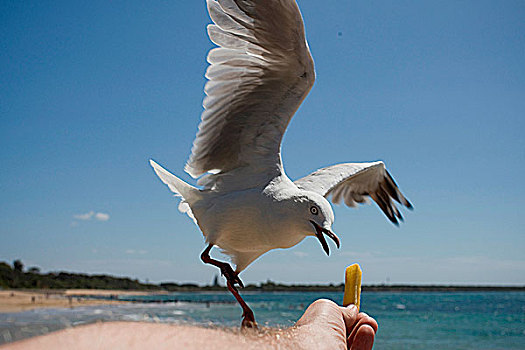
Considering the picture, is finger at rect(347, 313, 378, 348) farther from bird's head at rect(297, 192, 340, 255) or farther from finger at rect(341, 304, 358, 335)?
bird's head at rect(297, 192, 340, 255)

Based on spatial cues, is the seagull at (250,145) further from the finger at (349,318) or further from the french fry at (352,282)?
the finger at (349,318)

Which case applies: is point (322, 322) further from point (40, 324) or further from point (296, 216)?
point (296, 216)

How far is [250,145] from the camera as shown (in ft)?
10.3

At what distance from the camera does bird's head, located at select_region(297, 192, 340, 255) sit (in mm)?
2518

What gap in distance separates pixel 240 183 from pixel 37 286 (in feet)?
151

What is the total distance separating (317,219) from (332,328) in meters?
1.13

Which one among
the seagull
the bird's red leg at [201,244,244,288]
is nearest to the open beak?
the seagull

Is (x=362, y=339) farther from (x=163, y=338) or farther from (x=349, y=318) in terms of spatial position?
(x=163, y=338)

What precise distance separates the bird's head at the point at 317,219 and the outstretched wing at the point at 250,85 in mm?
486

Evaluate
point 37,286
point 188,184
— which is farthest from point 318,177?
point 37,286

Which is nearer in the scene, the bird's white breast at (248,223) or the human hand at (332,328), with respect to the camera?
the human hand at (332,328)

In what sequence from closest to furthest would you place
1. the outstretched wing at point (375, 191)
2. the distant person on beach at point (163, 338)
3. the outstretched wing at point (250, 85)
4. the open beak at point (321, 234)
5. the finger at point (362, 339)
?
1. the distant person on beach at point (163, 338)
2. the finger at point (362, 339)
3. the open beak at point (321, 234)
4. the outstretched wing at point (250, 85)
5. the outstretched wing at point (375, 191)

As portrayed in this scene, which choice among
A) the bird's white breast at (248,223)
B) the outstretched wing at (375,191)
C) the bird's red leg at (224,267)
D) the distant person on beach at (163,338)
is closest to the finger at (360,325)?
the distant person on beach at (163,338)

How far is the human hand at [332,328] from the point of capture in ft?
4.00
